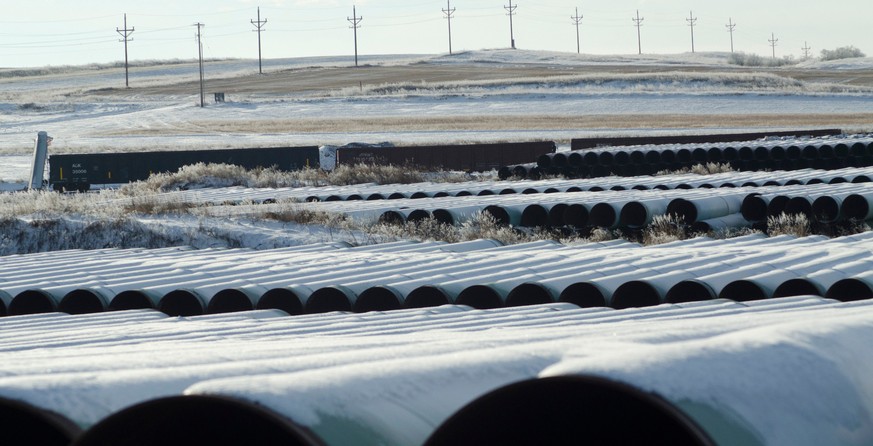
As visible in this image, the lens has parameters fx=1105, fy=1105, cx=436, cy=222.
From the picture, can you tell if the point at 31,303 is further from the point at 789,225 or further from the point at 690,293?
A: the point at 789,225

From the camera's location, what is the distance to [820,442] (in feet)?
10.7

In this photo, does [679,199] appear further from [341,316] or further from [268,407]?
[268,407]

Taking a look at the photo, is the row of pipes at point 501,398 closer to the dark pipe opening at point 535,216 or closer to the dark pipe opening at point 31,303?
the dark pipe opening at point 31,303

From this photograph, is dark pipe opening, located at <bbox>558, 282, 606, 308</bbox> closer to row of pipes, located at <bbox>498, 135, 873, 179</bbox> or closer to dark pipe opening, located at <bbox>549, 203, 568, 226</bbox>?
→ dark pipe opening, located at <bbox>549, 203, 568, 226</bbox>

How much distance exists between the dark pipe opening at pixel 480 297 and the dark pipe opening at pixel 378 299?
2.21 feet

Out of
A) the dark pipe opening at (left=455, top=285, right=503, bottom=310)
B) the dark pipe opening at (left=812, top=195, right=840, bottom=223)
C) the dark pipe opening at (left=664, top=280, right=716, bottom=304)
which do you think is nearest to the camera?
the dark pipe opening at (left=664, top=280, right=716, bottom=304)

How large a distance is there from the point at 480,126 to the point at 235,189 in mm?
37036

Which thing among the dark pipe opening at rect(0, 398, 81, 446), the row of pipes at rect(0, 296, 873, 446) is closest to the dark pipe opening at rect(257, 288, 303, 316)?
the row of pipes at rect(0, 296, 873, 446)

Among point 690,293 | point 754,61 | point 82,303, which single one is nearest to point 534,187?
point 82,303

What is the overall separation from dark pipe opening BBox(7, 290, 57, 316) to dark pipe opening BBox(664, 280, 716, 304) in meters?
6.34

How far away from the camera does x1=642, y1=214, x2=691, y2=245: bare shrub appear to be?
18234 mm

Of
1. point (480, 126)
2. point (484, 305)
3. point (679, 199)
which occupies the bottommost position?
point (484, 305)

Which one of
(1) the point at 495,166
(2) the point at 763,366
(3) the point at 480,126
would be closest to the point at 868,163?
(1) the point at 495,166

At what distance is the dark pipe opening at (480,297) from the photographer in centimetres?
1094
